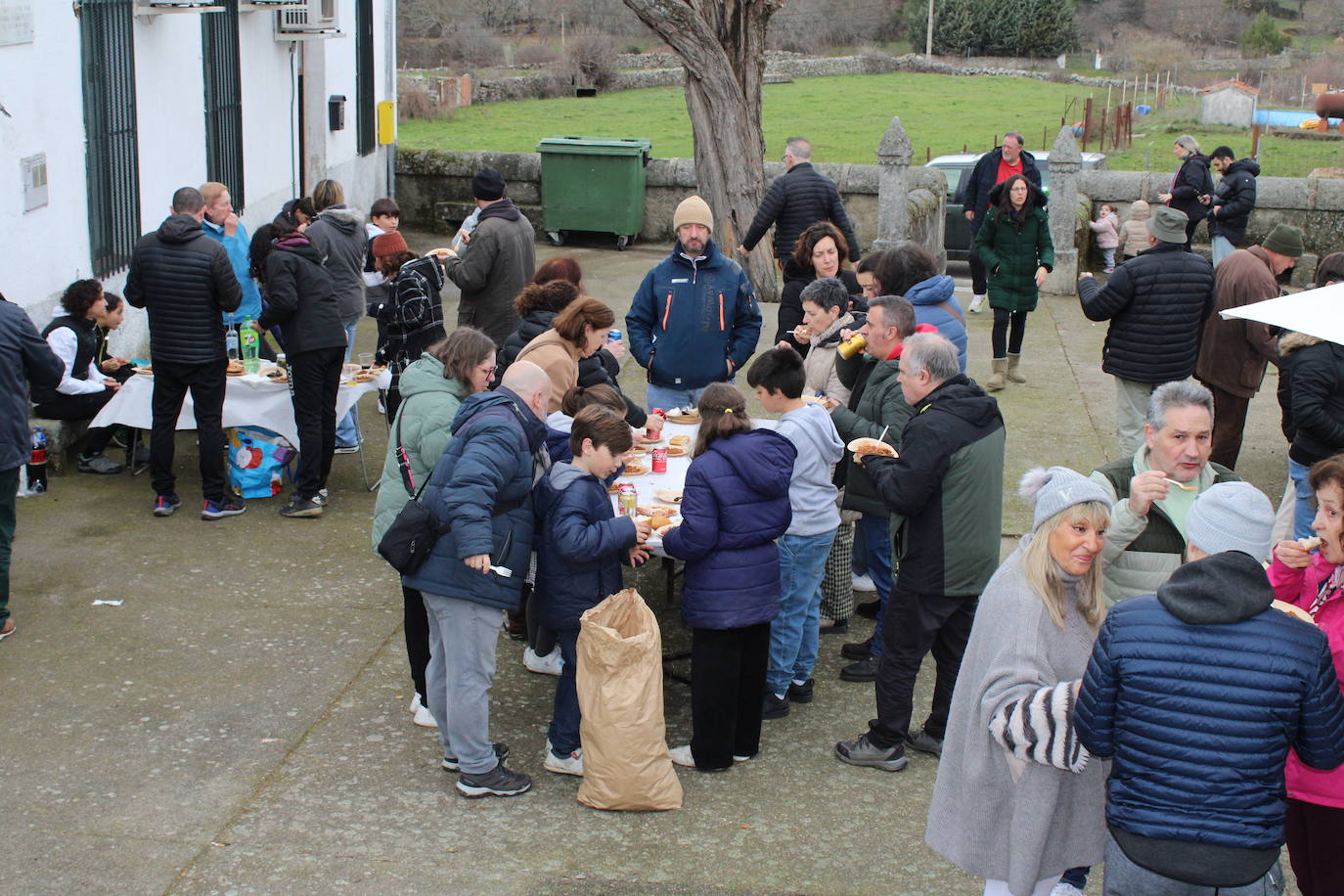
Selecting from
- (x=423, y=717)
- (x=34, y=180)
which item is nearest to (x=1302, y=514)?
(x=423, y=717)

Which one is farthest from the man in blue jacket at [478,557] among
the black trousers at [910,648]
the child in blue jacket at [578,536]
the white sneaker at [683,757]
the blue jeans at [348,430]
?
the blue jeans at [348,430]

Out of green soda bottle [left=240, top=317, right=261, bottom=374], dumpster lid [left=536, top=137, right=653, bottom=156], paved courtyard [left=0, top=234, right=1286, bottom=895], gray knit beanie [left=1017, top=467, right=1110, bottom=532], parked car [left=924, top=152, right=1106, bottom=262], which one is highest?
dumpster lid [left=536, top=137, right=653, bottom=156]

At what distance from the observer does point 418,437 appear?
5.30 m

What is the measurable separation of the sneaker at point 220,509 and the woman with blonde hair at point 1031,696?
17.1 feet

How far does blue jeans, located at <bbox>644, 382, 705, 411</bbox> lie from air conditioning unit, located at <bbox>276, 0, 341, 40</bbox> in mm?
7023

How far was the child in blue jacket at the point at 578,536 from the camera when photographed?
16.0 ft

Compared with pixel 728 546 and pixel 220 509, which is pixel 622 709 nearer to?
pixel 728 546

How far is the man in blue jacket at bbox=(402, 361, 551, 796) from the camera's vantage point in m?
4.72

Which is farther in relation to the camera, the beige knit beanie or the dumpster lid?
the dumpster lid

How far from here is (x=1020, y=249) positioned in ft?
34.6

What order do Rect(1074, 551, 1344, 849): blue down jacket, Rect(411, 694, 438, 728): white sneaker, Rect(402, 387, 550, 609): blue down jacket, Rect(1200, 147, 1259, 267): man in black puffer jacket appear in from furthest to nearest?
Rect(1200, 147, 1259, 267): man in black puffer jacket < Rect(411, 694, 438, 728): white sneaker < Rect(402, 387, 550, 609): blue down jacket < Rect(1074, 551, 1344, 849): blue down jacket

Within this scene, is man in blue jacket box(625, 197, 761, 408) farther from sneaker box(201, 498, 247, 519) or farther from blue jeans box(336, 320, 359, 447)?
sneaker box(201, 498, 247, 519)

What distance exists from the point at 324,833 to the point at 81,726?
137cm

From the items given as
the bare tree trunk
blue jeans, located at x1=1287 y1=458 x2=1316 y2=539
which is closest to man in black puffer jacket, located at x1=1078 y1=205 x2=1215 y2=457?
blue jeans, located at x1=1287 y1=458 x2=1316 y2=539
